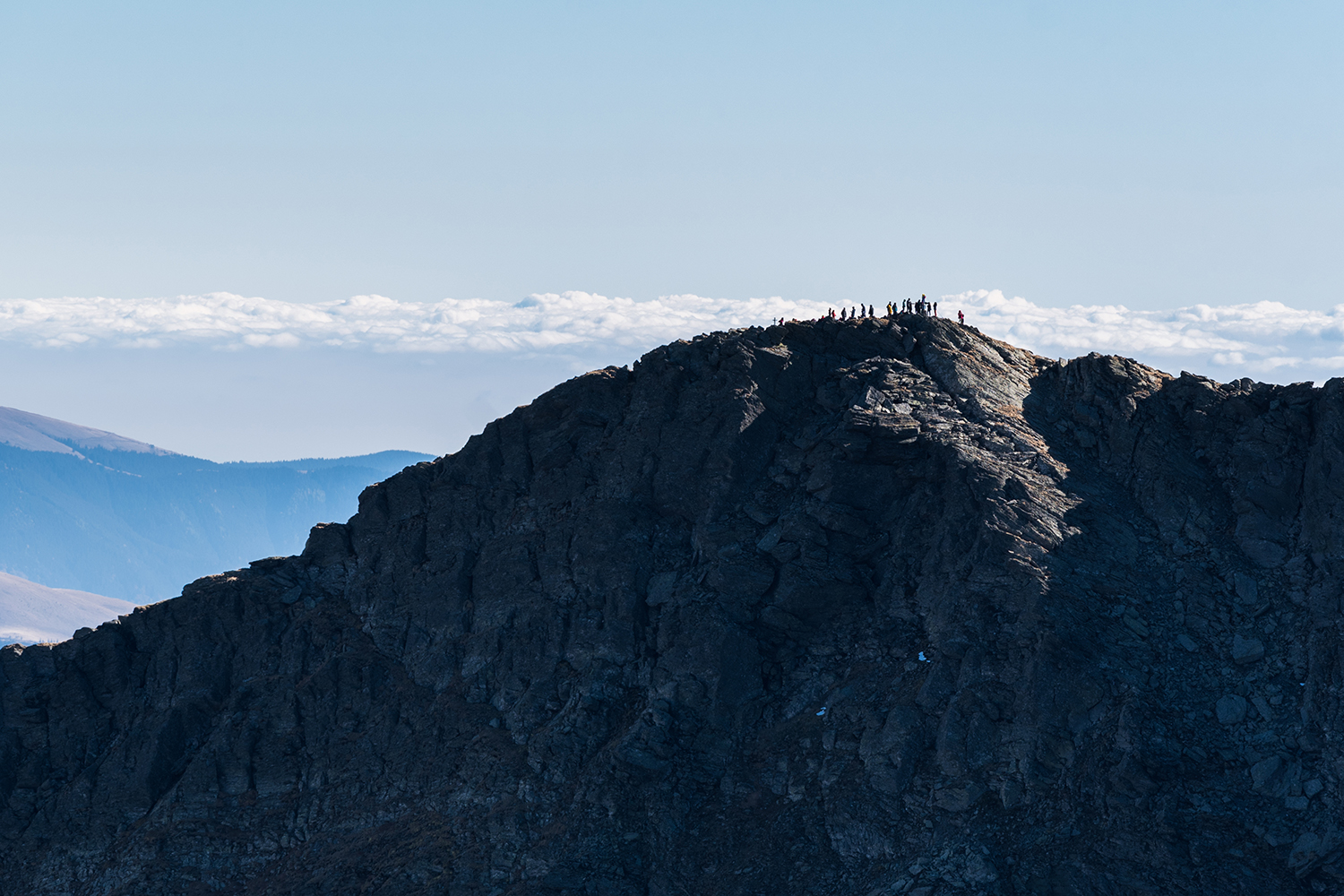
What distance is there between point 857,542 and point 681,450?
429 inches

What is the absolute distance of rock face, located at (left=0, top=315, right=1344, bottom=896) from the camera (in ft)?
197

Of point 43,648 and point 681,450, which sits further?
point 43,648

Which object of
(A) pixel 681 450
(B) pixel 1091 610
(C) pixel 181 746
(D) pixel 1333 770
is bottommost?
(C) pixel 181 746

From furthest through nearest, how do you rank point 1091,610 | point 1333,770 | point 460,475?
1. point 460,475
2. point 1091,610
3. point 1333,770

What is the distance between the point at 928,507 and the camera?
70250mm

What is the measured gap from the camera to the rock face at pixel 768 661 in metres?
60.0

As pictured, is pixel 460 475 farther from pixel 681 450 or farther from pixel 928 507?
pixel 928 507

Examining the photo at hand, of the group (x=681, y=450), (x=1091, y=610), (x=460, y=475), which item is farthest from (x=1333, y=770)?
(x=460, y=475)

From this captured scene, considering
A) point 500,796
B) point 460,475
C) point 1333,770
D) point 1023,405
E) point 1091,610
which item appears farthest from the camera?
point 460,475

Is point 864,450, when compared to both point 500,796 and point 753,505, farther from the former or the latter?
point 500,796

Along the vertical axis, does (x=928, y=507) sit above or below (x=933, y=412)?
below

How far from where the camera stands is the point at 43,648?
8062cm

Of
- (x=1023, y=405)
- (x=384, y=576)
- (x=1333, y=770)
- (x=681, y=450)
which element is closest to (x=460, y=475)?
(x=384, y=576)

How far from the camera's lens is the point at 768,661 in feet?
227
